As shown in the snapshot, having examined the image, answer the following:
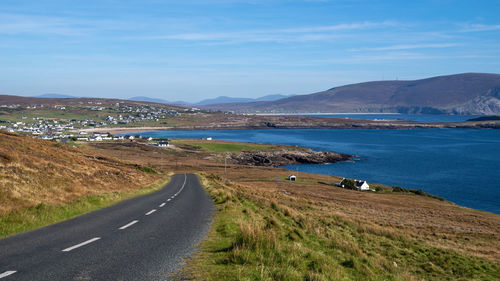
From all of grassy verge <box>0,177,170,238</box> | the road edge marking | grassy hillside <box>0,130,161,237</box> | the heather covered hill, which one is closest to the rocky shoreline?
the heather covered hill

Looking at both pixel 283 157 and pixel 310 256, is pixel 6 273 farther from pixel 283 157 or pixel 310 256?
pixel 283 157

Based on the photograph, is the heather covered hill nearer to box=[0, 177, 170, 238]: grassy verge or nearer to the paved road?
box=[0, 177, 170, 238]: grassy verge

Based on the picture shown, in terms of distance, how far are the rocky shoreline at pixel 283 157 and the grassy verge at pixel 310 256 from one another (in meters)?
104

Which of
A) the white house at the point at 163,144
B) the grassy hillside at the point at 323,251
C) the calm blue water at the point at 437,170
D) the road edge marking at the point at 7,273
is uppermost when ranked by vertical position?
the road edge marking at the point at 7,273

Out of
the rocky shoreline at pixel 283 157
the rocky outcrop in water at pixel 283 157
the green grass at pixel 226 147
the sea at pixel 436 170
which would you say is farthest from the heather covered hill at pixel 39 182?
the green grass at pixel 226 147

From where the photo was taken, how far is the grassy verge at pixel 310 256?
24.3ft

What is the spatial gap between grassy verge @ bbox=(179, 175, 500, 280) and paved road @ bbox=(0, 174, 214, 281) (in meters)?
0.70

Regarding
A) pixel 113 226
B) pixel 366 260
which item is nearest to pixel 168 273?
pixel 113 226

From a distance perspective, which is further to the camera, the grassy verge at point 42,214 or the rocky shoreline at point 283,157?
the rocky shoreline at point 283,157

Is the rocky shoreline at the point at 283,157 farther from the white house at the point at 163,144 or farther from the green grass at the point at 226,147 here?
the white house at the point at 163,144

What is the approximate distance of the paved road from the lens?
6.84m

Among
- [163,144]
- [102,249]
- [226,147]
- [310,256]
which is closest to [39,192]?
[102,249]

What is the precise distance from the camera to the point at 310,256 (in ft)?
30.7

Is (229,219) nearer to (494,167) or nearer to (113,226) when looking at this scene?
(113,226)
